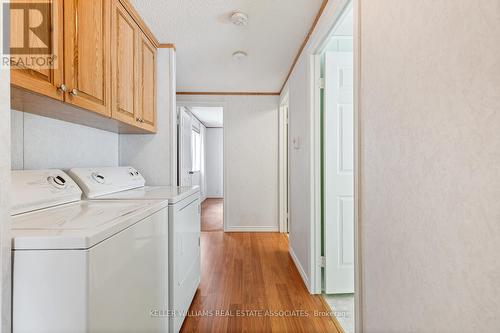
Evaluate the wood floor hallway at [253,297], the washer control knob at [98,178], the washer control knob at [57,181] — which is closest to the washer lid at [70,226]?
the washer control knob at [57,181]

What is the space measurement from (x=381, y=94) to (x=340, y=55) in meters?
1.23

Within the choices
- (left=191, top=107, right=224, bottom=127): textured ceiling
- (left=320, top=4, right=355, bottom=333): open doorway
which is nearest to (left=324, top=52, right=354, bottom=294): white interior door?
(left=320, top=4, right=355, bottom=333): open doorway

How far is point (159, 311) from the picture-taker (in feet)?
4.26

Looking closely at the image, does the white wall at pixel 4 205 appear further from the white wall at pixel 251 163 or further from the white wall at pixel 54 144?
the white wall at pixel 251 163

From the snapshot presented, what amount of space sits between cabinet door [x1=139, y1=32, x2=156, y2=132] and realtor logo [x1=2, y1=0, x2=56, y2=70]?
3.00ft

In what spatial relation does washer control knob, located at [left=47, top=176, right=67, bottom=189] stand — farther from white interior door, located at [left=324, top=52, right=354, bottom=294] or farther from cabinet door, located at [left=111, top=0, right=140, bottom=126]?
white interior door, located at [left=324, top=52, right=354, bottom=294]

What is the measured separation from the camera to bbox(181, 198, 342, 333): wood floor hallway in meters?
1.74

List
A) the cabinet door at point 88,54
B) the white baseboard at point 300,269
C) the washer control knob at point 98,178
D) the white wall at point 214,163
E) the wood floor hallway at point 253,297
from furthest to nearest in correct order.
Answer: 1. the white wall at point 214,163
2. the white baseboard at point 300,269
3. the wood floor hallway at point 253,297
4. the washer control knob at point 98,178
5. the cabinet door at point 88,54

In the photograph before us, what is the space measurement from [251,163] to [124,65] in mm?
2566

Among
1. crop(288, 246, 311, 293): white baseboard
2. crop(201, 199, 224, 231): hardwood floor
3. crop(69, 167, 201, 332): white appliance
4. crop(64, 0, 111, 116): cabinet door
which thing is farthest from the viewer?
crop(201, 199, 224, 231): hardwood floor

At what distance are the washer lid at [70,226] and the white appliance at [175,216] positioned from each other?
37cm

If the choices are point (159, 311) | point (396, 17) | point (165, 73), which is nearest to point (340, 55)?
point (396, 17)

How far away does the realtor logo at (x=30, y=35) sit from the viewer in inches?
35.0

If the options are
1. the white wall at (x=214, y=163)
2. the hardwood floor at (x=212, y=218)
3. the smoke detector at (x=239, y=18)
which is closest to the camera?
the smoke detector at (x=239, y=18)
